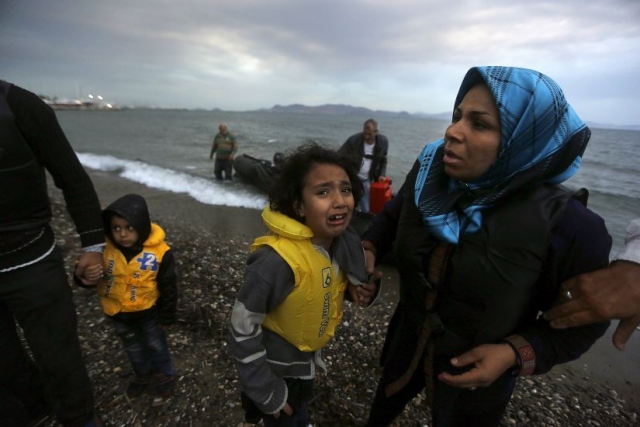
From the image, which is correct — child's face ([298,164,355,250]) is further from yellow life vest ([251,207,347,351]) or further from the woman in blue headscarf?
the woman in blue headscarf

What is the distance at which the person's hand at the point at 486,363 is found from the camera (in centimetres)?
142

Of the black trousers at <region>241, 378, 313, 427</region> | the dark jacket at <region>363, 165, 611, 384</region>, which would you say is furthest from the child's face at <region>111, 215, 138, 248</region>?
the dark jacket at <region>363, 165, 611, 384</region>

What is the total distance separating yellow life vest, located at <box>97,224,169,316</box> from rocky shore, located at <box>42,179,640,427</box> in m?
A: 1.08

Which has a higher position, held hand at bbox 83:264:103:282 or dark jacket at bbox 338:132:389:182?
dark jacket at bbox 338:132:389:182

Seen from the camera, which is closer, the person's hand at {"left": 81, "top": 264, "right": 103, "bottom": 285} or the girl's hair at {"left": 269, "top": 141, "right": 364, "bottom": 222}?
the girl's hair at {"left": 269, "top": 141, "right": 364, "bottom": 222}

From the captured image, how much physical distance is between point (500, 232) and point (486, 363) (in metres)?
0.62

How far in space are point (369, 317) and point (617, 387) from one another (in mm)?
3402

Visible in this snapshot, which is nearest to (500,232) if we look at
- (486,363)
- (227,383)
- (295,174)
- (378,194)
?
(486,363)

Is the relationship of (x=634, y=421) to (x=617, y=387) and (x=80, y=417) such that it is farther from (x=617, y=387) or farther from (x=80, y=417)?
(x=80, y=417)

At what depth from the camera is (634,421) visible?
351cm

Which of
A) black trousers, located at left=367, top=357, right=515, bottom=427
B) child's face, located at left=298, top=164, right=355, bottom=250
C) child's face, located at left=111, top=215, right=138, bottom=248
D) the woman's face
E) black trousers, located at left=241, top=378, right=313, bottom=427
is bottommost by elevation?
black trousers, located at left=241, top=378, right=313, bottom=427

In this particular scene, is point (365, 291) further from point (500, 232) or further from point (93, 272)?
point (93, 272)

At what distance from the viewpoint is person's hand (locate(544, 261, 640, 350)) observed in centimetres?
117

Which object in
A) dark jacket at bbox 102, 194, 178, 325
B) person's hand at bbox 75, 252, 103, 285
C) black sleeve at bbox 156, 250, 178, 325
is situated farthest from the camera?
black sleeve at bbox 156, 250, 178, 325
